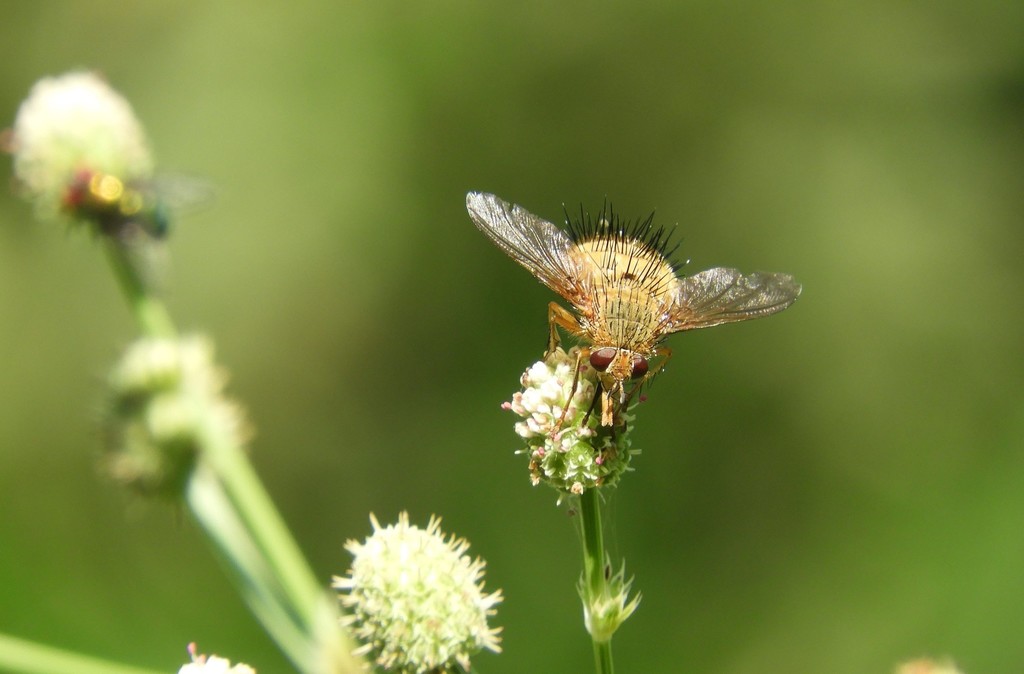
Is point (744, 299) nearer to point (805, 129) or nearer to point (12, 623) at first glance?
point (12, 623)

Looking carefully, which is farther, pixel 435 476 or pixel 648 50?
pixel 648 50

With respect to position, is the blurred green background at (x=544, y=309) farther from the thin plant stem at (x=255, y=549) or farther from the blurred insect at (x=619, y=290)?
the blurred insect at (x=619, y=290)

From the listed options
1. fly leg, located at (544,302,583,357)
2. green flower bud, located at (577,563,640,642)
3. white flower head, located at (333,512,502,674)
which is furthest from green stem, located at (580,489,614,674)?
fly leg, located at (544,302,583,357)

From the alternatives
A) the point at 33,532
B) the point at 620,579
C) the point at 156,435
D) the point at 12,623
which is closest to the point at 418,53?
the point at 33,532

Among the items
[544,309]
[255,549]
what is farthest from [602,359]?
[544,309]

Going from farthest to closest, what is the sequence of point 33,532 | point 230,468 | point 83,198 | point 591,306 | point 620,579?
point 33,532 < point 83,198 < point 230,468 < point 591,306 < point 620,579

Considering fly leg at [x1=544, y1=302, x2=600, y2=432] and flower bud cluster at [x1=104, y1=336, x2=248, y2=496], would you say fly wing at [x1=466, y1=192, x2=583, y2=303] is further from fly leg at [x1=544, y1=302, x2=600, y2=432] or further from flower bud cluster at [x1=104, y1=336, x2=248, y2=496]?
flower bud cluster at [x1=104, y1=336, x2=248, y2=496]
